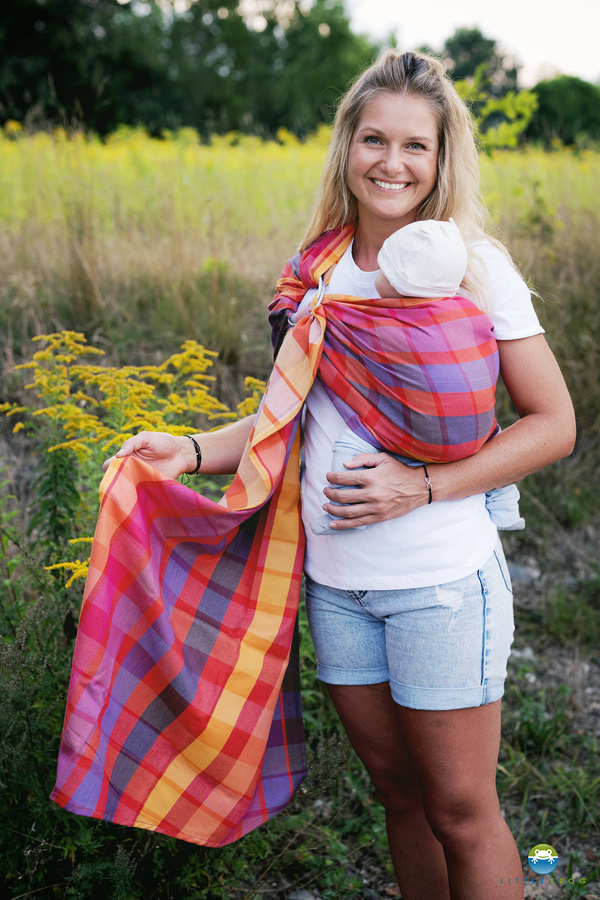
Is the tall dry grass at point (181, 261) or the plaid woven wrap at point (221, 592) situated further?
the tall dry grass at point (181, 261)

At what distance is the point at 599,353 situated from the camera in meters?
4.08

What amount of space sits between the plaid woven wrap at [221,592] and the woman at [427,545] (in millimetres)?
83

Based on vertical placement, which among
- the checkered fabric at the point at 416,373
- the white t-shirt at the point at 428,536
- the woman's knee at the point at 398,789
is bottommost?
the woman's knee at the point at 398,789

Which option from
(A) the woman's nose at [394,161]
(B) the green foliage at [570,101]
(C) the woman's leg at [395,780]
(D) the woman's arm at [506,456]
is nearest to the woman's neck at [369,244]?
(A) the woman's nose at [394,161]

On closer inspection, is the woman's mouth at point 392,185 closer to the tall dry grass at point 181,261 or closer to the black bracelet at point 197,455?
the black bracelet at point 197,455

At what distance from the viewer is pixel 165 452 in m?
1.63

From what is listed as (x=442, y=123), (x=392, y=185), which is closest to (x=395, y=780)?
(x=392, y=185)

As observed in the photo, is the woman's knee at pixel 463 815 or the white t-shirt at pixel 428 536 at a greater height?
the white t-shirt at pixel 428 536

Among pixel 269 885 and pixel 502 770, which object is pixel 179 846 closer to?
pixel 269 885

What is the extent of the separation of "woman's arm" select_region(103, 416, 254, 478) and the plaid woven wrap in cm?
11

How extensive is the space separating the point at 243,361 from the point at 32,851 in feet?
9.27

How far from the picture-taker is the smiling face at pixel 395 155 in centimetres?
155

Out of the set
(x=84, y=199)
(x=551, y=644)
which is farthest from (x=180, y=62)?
(x=551, y=644)

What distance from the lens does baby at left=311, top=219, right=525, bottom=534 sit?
1.36 metres
